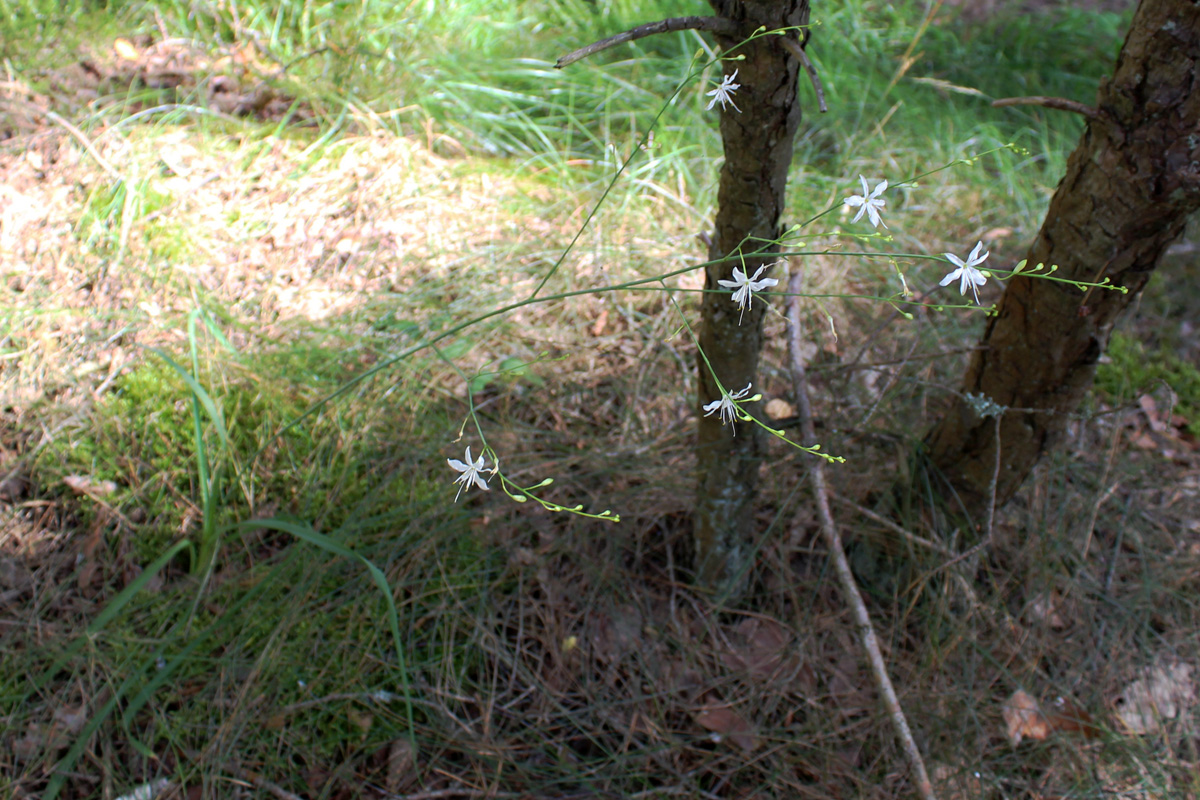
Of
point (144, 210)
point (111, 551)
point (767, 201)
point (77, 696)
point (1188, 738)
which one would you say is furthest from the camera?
point (144, 210)

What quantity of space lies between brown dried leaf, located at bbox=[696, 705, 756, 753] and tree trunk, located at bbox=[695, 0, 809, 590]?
295 millimetres

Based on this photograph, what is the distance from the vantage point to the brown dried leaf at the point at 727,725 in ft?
5.46

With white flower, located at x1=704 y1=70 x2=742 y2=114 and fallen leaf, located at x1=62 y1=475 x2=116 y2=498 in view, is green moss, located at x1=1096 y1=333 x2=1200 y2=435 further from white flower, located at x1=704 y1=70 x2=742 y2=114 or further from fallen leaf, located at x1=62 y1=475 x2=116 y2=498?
fallen leaf, located at x1=62 y1=475 x2=116 y2=498

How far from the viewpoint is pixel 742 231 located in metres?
A: 1.26

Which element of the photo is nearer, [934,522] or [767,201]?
[767,201]

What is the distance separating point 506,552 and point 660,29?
1.33 meters

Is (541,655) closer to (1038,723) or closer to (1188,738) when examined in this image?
(1038,723)

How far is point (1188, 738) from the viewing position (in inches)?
63.9

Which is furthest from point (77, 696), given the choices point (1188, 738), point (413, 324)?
point (1188, 738)

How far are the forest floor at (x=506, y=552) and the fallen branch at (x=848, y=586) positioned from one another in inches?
5.5

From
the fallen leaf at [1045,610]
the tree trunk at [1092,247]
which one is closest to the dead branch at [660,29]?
the tree trunk at [1092,247]

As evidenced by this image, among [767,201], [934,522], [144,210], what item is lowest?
[934,522]

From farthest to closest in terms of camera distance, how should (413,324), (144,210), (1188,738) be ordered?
(144,210) → (413,324) → (1188,738)

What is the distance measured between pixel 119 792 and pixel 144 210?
195cm
